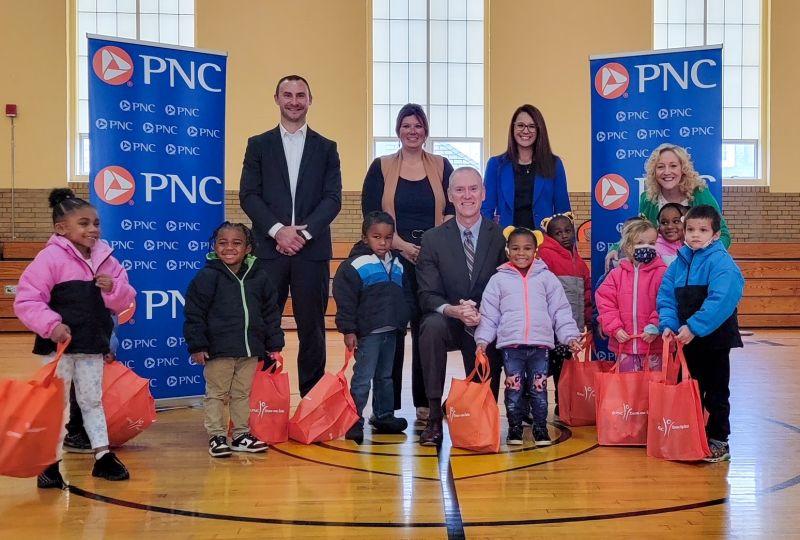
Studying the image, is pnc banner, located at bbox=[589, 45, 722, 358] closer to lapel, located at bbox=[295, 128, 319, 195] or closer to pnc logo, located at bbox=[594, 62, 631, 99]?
pnc logo, located at bbox=[594, 62, 631, 99]

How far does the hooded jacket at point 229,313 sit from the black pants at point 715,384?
184 cm

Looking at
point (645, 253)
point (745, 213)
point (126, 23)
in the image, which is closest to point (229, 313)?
point (645, 253)

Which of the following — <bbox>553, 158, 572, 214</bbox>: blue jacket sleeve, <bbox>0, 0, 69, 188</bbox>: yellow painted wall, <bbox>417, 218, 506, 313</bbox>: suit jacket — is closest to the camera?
<bbox>417, 218, 506, 313</bbox>: suit jacket

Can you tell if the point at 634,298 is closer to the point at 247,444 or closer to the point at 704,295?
the point at 704,295

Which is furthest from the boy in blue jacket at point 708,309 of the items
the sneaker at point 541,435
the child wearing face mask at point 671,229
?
the sneaker at point 541,435

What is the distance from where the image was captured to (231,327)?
146 inches

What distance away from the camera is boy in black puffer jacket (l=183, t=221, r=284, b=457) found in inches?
145

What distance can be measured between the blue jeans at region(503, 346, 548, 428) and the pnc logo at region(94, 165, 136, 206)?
2.31 metres

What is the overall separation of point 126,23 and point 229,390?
8.73 meters

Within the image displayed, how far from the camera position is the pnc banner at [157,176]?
466cm

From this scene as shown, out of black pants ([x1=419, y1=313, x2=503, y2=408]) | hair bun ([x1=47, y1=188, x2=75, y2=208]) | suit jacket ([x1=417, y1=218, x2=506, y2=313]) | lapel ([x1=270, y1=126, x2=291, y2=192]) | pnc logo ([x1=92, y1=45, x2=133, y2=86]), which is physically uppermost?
pnc logo ([x1=92, y1=45, x2=133, y2=86])

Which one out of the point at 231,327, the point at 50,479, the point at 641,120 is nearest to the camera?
the point at 50,479

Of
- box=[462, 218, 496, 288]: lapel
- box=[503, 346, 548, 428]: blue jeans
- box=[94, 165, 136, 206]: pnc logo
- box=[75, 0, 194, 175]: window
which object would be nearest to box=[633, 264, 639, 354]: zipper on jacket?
box=[503, 346, 548, 428]: blue jeans

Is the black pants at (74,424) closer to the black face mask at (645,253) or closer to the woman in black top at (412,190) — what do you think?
the woman in black top at (412,190)
